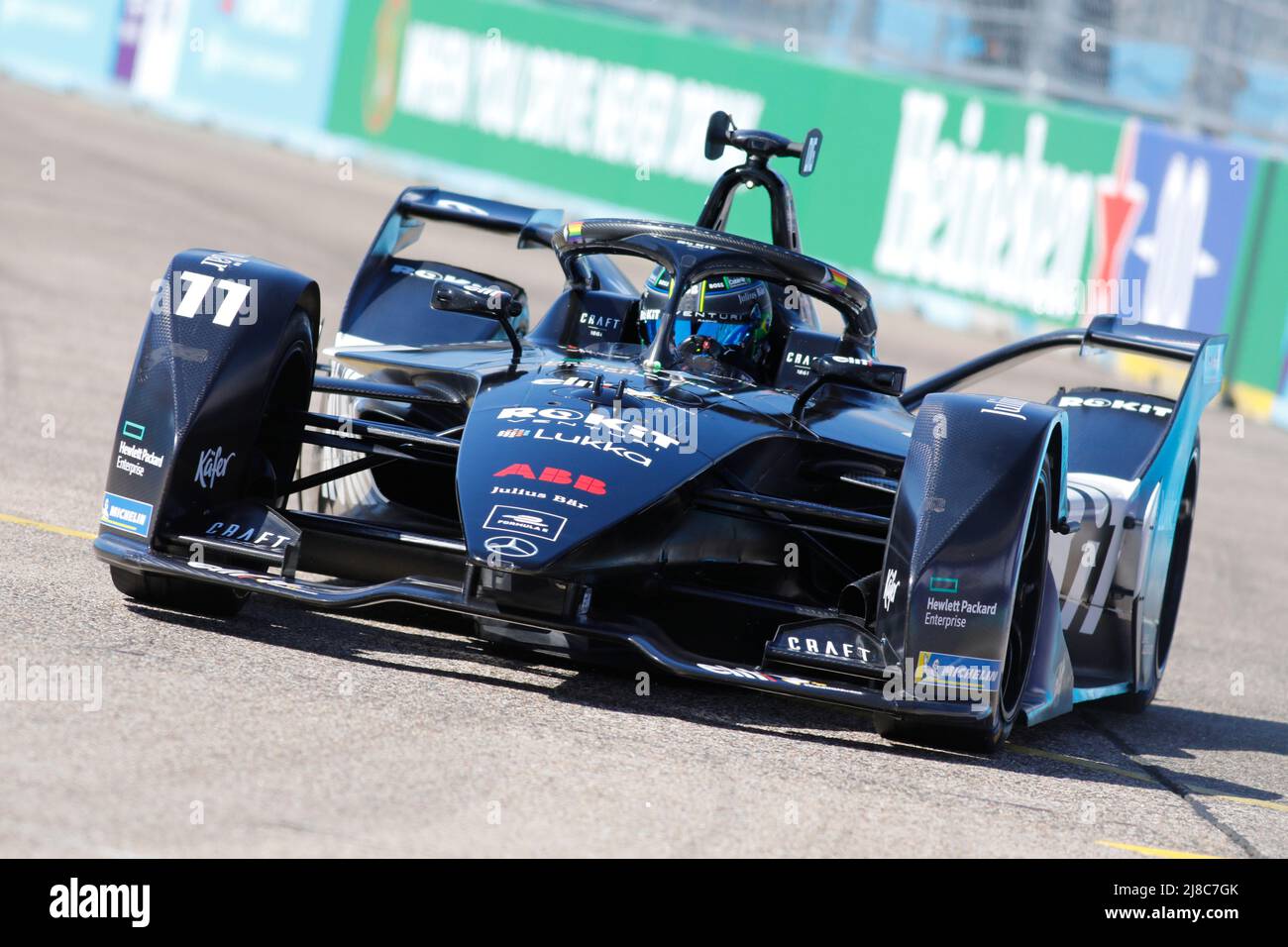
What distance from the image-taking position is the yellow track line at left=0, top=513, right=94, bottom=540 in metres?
7.13

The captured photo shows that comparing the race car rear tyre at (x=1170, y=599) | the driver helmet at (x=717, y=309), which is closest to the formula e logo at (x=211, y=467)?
the driver helmet at (x=717, y=309)

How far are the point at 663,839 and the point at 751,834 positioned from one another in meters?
0.28

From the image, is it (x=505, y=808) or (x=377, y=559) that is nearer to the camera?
(x=505, y=808)

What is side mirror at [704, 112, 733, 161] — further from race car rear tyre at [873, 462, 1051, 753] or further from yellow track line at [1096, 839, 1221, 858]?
yellow track line at [1096, 839, 1221, 858]

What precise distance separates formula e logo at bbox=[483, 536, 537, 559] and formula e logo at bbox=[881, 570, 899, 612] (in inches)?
44.1

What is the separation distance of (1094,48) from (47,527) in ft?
50.8

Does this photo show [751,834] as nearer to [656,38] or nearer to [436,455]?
[436,455]

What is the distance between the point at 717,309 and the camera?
6949mm

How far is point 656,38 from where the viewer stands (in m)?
22.4

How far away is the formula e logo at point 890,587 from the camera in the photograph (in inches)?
221

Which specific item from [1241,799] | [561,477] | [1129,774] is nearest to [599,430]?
[561,477]

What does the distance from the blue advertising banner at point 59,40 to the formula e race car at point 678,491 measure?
2251 centimetres
